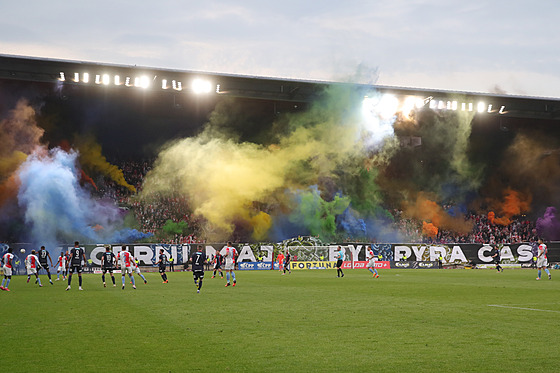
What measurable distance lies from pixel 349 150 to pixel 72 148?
29.7 meters

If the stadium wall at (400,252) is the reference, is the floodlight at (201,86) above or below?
above

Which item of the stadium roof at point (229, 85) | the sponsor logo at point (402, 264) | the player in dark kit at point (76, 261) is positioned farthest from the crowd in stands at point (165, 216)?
the player in dark kit at point (76, 261)

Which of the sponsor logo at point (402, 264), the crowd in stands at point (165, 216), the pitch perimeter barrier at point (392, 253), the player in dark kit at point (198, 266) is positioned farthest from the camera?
the crowd in stands at point (165, 216)

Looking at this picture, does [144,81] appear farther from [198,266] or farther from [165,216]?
[198,266]

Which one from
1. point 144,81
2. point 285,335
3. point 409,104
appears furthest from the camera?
point 409,104

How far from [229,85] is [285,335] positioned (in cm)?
5282

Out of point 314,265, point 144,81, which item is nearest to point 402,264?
point 314,265

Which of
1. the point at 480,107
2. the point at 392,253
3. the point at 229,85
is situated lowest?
the point at 392,253

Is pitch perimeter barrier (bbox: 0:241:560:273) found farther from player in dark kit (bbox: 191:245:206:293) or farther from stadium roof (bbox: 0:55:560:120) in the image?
player in dark kit (bbox: 191:245:206:293)

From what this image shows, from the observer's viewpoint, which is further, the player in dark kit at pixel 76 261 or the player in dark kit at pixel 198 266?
the player in dark kit at pixel 76 261

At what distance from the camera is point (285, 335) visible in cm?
1329

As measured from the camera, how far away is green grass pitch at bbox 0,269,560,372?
10.2 metres

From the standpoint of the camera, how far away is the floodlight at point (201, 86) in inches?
2460

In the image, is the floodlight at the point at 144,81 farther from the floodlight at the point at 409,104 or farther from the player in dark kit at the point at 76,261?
the player in dark kit at the point at 76,261
